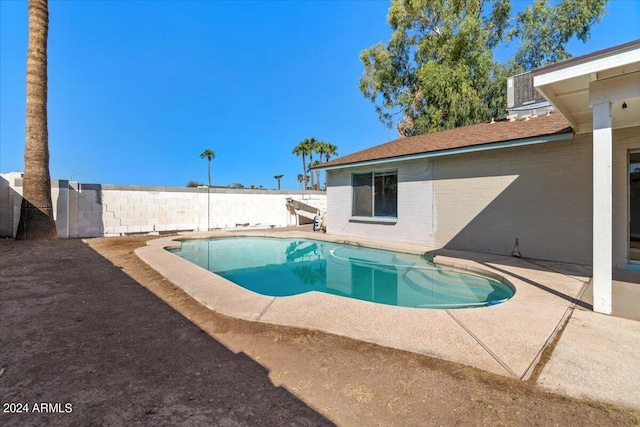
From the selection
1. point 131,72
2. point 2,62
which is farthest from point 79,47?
point 131,72

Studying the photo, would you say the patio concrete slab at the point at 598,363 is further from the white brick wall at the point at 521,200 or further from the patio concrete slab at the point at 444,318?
the white brick wall at the point at 521,200

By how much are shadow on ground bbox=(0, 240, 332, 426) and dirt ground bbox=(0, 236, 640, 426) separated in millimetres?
10

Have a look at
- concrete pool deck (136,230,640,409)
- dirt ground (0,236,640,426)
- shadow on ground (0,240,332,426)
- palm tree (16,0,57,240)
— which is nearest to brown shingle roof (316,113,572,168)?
concrete pool deck (136,230,640,409)

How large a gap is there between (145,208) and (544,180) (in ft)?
46.2

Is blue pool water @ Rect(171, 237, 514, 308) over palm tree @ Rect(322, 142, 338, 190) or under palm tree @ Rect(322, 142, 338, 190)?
under

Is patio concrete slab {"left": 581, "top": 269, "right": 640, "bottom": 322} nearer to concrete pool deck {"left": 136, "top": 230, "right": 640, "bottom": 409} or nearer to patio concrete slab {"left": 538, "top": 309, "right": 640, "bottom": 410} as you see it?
concrete pool deck {"left": 136, "top": 230, "right": 640, "bottom": 409}

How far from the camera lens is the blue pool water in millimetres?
5277

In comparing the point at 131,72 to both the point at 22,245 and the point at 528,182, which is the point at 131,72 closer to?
the point at 22,245

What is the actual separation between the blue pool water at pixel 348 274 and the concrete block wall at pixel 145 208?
3.67 meters

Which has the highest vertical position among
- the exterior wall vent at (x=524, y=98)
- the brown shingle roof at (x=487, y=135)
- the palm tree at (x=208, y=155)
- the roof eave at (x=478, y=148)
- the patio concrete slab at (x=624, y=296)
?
the palm tree at (x=208, y=155)

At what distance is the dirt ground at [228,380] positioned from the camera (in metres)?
1.96

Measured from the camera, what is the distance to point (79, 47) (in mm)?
15781

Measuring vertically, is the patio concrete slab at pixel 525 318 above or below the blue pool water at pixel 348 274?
above

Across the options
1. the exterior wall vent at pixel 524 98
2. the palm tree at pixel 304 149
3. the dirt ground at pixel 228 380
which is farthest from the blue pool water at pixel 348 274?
the palm tree at pixel 304 149
